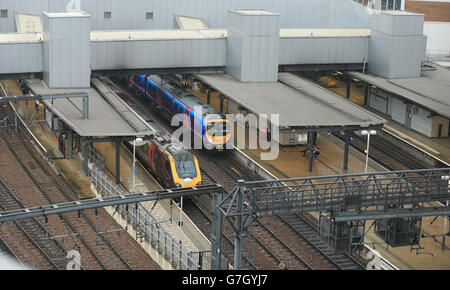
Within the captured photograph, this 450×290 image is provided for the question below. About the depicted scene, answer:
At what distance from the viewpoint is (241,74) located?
58375mm

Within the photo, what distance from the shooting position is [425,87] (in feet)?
194

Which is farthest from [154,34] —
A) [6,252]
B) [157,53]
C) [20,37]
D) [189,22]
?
[6,252]

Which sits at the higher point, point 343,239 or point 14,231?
point 343,239

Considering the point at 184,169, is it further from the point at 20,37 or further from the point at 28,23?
the point at 28,23

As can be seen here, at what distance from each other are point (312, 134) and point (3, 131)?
22.2 m

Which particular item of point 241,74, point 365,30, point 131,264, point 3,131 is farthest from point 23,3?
point 131,264

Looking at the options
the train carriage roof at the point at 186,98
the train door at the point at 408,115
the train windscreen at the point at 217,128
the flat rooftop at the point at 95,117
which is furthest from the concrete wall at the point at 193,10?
the train windscreen at the point at 217,128

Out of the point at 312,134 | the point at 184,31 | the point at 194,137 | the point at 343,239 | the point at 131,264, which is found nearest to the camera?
the point at 343,239

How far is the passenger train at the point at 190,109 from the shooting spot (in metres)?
52.1

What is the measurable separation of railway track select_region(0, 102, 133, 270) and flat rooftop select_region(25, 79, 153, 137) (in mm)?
3757

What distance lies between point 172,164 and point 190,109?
36.4 feet

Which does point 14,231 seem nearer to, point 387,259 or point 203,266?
point 203,266


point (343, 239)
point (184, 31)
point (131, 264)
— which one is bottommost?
point (131, 264)

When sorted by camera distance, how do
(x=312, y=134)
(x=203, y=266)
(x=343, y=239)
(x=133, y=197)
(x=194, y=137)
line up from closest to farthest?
(x=133, y=197) < (x=343, y=239) < (x=203, y=266) < (x=312, y=134) < (x=194, y=137)
